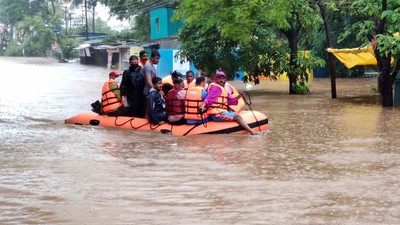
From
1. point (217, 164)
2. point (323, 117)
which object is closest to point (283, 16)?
point (323, 117)

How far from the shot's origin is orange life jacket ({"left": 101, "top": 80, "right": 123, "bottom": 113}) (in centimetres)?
1315

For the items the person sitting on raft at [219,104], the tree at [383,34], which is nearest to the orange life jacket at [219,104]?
the person sitting on raft at [219,104]

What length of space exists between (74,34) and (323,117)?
226 ft

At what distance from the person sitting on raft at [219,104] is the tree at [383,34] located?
18.5ft

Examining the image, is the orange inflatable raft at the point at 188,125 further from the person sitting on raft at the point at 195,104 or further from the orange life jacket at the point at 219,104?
the orange life jacket at the point at 219,104

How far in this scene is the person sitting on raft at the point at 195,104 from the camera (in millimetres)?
11945

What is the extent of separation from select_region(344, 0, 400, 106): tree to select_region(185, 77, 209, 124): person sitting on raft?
599 centimetres

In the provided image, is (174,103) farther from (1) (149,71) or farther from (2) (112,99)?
(2) (112,99)

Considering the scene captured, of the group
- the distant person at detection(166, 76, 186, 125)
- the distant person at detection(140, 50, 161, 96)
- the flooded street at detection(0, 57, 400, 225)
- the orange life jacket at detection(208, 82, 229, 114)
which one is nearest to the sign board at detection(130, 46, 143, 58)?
the flooded street at detection(0, 57, 400, 225)

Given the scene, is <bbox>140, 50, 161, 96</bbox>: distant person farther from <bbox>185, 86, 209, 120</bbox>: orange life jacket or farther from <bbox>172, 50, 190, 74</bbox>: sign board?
<bbox>172, 50, 190, 74</bbox>: sign board

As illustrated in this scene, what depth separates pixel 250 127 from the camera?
480 inches

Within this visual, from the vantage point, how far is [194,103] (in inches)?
470

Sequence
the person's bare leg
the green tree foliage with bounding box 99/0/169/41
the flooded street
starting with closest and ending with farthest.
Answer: the flooded street < the person's bare leg < the green tree foliage with bounding box 99/0/169/41

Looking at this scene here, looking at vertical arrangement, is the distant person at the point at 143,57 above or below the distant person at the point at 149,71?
above
